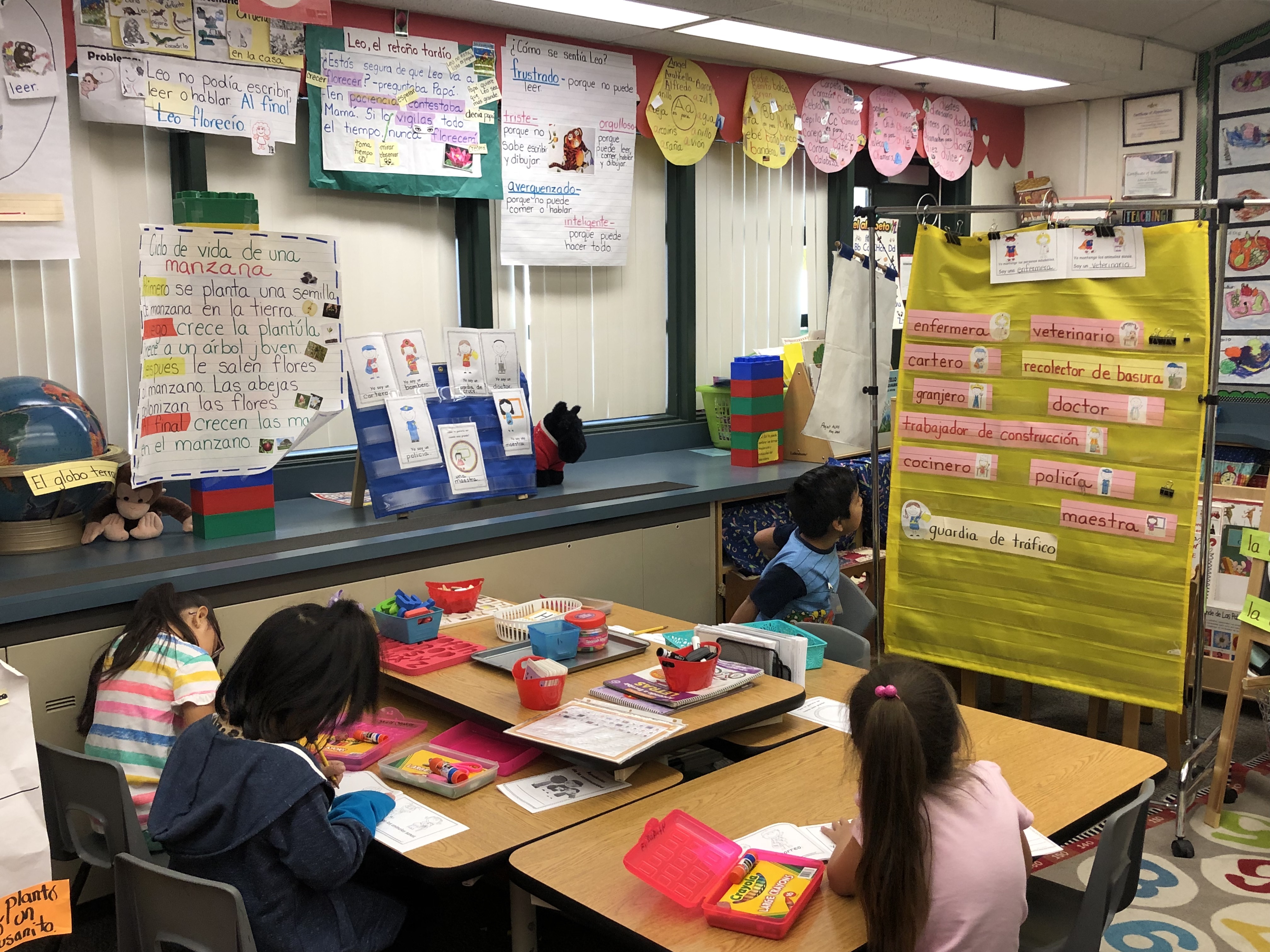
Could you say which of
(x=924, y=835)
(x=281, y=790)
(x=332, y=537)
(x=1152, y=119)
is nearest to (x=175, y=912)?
(x=281, y=790)

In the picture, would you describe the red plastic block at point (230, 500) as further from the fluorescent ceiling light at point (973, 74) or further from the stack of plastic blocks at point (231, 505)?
the fluorescent ceiling light at point (973, 74)

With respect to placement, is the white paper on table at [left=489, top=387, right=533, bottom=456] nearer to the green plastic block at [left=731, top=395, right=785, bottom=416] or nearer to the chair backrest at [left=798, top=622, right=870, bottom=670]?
the green plastic block at [left=731, top=395, right=785, bottom=416]

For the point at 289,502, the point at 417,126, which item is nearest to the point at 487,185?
the point at 417,126

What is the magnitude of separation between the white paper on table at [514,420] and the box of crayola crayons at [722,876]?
219cm

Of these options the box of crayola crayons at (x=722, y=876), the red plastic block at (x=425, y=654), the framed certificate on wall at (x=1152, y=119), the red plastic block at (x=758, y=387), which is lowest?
the box of crayola crayons at (x=722, y=876)

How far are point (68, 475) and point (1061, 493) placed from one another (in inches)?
112

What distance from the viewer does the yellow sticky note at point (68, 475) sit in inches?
110

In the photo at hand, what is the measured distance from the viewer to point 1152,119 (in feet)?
18.9

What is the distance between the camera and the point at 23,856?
63.1 inches

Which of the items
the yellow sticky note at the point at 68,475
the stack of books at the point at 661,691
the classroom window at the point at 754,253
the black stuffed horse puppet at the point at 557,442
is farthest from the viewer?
the classroom window at the point at 754,253

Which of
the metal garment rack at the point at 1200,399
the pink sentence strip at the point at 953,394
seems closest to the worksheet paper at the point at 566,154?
the metal garment rack at the point at 1200,399

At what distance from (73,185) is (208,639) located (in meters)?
1.55

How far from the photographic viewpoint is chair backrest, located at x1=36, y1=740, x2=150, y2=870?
6.66 ft

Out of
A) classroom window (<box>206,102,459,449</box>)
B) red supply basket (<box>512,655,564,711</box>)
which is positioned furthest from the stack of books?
classroom window (<box>206,102,459,449</box>)
